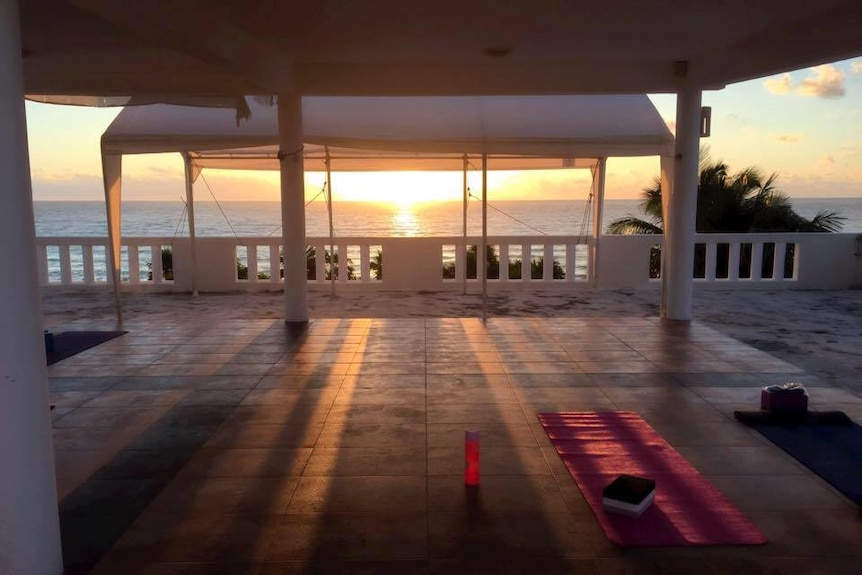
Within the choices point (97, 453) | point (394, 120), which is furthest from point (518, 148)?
point (97, 453)

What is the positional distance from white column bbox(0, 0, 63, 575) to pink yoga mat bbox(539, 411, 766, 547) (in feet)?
7.34

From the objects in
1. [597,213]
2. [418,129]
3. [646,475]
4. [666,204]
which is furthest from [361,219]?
[646,475]

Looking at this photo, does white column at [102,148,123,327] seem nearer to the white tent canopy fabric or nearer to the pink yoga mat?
the white tent canopy fabric

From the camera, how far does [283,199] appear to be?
7.67 m

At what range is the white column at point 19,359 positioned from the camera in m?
2.24

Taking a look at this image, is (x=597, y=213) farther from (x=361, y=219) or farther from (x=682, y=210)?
(x=361, y=219)

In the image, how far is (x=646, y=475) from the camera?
3.50 m

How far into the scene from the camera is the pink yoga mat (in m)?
2.89

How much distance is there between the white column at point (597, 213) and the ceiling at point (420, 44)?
2784 millimetres

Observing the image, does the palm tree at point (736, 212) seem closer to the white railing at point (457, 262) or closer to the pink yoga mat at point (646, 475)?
the white railing at point (457, 262)

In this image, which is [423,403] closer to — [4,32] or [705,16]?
[4,32]

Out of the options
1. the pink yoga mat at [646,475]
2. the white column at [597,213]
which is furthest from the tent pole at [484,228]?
the pink yoga mat at [646,475]

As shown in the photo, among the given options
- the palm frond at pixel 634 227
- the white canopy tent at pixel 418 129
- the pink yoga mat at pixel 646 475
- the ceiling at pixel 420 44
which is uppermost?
the ceiling at pixel 420 44

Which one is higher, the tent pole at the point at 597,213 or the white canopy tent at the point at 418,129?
the white canopy tent at the point at 418,129
